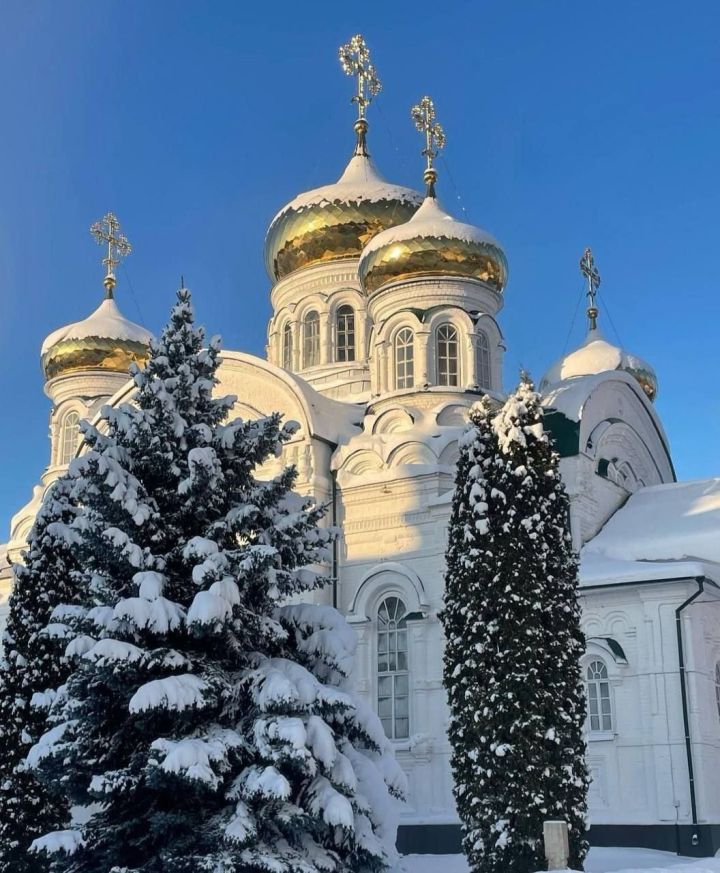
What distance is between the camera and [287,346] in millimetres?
20422

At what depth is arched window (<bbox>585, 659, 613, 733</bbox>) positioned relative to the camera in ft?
44.2

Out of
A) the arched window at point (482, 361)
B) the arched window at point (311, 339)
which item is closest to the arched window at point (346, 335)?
the arched window at point (311, 339)

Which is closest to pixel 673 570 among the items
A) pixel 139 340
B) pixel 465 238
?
pixel 465 238

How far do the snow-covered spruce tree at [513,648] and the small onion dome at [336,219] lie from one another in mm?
9879

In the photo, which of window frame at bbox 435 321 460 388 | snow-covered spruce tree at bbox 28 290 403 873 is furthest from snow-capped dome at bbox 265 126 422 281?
snow-covered spruce tree at bbox 28 290 403 873

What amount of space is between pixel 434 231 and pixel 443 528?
183 inches

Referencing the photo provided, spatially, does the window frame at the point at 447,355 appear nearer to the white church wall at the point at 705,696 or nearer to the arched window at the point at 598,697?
the arched window at the point at 598,697

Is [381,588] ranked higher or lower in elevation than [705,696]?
higher

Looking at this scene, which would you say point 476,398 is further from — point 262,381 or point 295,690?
point 295,690

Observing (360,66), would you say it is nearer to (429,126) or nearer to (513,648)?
(429,126)

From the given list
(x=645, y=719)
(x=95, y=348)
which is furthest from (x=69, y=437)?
(x=645, y=719)

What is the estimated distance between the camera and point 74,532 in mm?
8125

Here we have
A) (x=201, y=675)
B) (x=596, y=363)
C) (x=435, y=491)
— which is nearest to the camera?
(x=201, y=675)

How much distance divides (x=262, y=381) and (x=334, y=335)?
3253 mm
